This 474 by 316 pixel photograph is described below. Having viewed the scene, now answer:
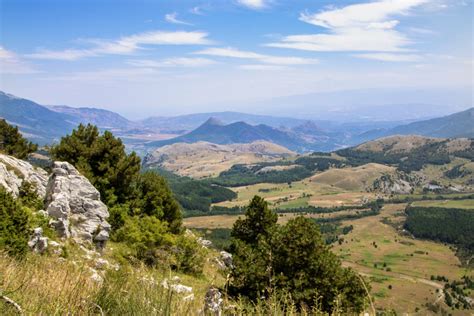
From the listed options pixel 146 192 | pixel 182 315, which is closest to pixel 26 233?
pixel 182 315

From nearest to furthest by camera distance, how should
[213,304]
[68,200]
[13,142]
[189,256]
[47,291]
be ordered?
[47,291]
[213,304]
[68,200]
[189,256]
[13,142]

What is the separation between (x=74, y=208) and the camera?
26.8m

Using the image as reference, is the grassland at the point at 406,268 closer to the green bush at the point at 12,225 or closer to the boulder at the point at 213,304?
the green bush at the point at 12,225

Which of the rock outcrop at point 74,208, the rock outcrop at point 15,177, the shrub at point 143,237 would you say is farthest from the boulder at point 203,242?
the rock outcrop at point 15,177

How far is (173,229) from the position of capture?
4088 centimetres

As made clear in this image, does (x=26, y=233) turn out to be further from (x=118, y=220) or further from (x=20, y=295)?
(x=118, y=220)

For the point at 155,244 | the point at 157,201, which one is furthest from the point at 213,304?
the point at 157,201

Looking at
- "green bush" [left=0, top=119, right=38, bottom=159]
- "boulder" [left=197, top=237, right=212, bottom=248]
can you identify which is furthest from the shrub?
"green bush" [left=0, top=119, right=38, bottom=159]

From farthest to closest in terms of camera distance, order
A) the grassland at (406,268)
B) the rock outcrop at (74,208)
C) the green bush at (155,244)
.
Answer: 1. the grassland at (406,268)
2. the green bush at (155,244)
3. the rock outcrop at (74,208)

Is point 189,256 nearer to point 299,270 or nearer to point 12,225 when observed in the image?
point 299,270

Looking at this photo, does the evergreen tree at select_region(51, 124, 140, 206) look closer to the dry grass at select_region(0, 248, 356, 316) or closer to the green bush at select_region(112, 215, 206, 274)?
the green bush at select_region(112, 215, 206, 274)

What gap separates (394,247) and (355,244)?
20401mm

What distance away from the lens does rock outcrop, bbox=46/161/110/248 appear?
902 inches

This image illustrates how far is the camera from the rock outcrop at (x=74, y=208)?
22900mm
